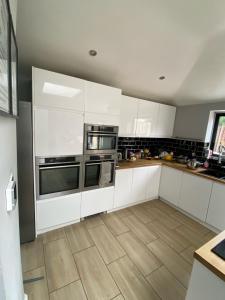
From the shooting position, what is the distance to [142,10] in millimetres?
1374

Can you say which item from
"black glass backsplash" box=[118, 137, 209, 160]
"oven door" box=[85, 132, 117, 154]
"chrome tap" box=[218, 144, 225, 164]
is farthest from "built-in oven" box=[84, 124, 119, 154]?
"chrome tap" box=[218, 144, 225, 164]

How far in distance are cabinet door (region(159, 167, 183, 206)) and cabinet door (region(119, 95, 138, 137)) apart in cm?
105

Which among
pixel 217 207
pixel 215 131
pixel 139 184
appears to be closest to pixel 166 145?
pixel 215 131

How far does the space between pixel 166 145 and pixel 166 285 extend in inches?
111

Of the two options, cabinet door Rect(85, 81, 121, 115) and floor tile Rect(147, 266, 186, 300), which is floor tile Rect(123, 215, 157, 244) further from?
cabinet door Rect(85, 81, 121, 115)

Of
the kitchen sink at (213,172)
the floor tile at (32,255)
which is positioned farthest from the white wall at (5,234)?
the kitchen sink at (213,172)

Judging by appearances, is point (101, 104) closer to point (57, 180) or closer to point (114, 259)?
point (57, 180)

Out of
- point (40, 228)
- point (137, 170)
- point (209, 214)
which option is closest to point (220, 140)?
point (209, 214)

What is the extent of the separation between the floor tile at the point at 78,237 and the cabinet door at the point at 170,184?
171 centimetres

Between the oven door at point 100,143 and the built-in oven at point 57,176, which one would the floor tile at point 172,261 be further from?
the oven door at point 100,143

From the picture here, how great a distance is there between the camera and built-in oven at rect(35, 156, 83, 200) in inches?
69.1

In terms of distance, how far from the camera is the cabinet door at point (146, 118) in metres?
2.80

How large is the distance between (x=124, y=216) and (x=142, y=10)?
2676mm

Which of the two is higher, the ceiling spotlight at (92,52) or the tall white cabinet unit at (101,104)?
the ceiling spotlight at (92,52)
